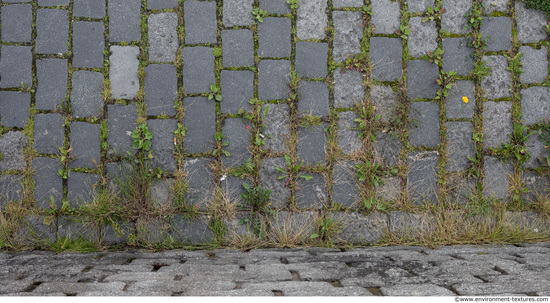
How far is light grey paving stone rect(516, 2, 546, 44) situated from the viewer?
3922mm

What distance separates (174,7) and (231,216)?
2.03 m

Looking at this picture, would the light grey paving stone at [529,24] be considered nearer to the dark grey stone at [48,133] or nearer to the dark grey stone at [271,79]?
the dark grey stone at [271,79]

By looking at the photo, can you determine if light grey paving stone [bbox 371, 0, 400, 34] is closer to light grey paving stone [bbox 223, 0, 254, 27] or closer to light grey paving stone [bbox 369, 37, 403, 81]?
light grey paving stone [bbox 369, 37, 403, 81]

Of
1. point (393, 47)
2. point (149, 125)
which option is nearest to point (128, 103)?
point (149, 125)

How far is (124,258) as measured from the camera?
11.3 ft

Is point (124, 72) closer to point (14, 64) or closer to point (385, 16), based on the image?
point (14, 64)

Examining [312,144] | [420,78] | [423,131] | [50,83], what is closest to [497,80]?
[420,78]

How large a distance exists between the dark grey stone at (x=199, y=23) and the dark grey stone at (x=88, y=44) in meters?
0.80

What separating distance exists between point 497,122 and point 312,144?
1772 mm

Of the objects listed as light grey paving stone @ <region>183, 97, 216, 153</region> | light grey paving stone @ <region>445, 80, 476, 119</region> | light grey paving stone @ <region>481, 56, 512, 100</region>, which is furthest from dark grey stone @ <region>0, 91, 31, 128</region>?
light grey paving stone @ <region>481, 56, 512, 100</region>

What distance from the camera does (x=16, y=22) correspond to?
383 cm

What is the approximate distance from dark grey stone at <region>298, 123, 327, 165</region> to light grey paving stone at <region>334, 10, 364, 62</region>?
70 cm

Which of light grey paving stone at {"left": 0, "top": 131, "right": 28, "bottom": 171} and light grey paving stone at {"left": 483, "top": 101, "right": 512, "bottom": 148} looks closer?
light grey paving stone at {"left": 0, "top": 131, "right": 28, "bottom": 171}

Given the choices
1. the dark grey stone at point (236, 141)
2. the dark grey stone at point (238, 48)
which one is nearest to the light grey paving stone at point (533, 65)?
the dark grey stone at point (238, 48)
